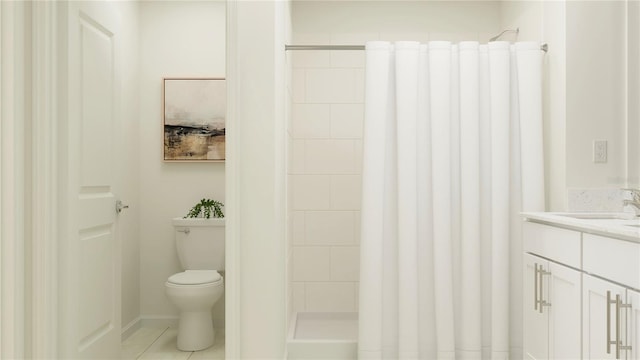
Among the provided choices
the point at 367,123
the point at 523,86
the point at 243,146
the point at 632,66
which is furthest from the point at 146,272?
the point at 632,66

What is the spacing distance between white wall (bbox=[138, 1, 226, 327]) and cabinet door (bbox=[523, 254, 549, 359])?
2.19 meters

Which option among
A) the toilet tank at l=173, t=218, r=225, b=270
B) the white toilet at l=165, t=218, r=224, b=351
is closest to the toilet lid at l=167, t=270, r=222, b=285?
the white toilet at l=165, t=218, r=224, b=351

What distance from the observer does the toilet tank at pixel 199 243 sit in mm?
3516

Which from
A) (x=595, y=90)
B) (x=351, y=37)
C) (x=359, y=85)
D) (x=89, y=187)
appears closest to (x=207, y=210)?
(x=89, y=187)

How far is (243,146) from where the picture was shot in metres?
2.29

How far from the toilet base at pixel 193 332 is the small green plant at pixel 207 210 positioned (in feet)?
2.27

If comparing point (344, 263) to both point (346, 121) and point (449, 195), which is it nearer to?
point (346, 121)

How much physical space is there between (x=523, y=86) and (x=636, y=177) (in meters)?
0.69

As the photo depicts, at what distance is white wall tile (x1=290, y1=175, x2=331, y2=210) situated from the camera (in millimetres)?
3416

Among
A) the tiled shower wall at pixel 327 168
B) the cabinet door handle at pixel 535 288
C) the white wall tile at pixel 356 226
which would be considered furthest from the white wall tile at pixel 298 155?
the cabinet door handle at pixel 535 288

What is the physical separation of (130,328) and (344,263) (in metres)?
1.56

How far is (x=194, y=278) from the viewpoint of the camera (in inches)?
126

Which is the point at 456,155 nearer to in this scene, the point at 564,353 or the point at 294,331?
the point at 564,353

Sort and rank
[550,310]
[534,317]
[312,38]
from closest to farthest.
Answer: [550,310] → [534,317] → [312,38]
